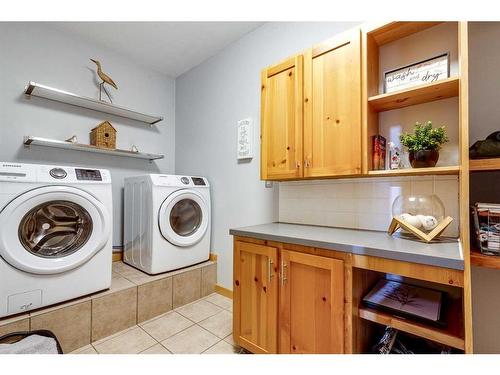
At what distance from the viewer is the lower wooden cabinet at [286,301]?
1.14m

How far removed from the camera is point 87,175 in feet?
5.79

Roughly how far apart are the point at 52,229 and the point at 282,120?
1.78 meters

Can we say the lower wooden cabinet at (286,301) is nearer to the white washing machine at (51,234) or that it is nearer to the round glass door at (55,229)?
the white washing machine at (51,234)

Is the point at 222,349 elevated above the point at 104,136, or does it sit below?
below

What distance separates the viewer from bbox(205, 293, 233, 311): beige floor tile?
219 centimetres

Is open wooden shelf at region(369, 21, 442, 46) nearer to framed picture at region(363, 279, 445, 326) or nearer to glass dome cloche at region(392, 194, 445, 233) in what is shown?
glass dome cloche at region(392, 194, 445, 233)

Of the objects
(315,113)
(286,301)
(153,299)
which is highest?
(315,113)

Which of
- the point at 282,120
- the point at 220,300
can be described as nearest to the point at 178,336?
the point at 220,300

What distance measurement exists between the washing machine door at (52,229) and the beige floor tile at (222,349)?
105cm

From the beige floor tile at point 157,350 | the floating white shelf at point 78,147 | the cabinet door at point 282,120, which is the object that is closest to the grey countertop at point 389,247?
the cabinet door at point 282,120

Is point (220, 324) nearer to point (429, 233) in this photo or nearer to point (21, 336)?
point (21, 336)

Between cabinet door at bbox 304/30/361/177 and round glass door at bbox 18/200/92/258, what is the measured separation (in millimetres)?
1627

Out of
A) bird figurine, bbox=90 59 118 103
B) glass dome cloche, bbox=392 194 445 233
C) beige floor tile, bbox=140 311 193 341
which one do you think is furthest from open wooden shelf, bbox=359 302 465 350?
bird figurine, bbox=90 59 118 103

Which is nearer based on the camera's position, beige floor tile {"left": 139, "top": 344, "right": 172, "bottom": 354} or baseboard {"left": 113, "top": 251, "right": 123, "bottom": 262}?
beige floor tile {"left": 139, "top": 344, "right": 172, "bottom": 354}
